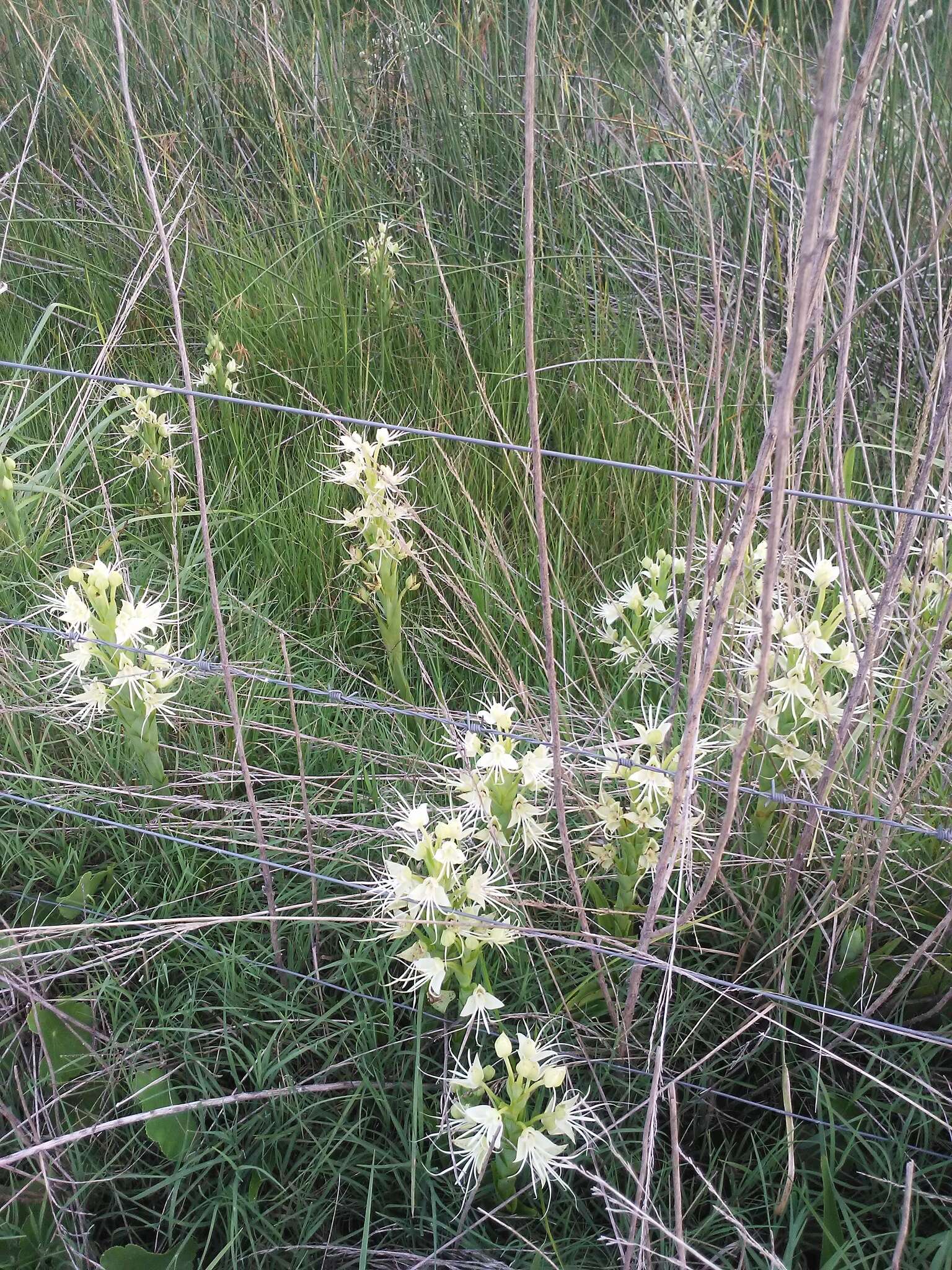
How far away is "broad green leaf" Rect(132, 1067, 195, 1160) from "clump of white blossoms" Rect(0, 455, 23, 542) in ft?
4.71

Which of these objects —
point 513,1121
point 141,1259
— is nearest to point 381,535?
point 513,1121

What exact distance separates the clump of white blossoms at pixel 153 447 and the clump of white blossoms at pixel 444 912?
5.29ft

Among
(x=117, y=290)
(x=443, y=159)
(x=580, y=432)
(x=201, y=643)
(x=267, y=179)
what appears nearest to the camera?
(x=201, y=643)

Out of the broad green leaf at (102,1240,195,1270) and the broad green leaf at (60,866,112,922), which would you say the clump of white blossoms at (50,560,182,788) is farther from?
the broad green leaf at (102,1240,195,1270)

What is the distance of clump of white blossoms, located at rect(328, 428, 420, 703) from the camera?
1.98 metres

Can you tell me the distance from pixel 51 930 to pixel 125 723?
37cm

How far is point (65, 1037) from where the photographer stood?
5.30 ft

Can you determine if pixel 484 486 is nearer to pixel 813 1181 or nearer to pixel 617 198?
pixel 617 198

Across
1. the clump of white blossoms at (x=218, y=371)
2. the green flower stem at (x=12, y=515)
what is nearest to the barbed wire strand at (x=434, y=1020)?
the green flower stem at (x=12, y=515)

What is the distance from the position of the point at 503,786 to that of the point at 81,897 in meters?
0.84

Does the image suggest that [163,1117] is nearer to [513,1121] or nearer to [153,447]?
[513,1121]

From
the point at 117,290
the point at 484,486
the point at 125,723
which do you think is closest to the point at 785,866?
the point at 125,723

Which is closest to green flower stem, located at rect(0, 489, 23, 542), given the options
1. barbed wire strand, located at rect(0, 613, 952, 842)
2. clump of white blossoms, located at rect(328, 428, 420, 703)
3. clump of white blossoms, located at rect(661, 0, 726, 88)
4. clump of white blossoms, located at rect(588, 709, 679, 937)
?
barbed wire strand, located at rect(0, 613, 952, 842)

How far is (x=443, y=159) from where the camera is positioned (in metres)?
3.79
